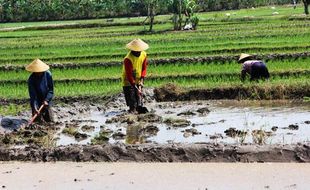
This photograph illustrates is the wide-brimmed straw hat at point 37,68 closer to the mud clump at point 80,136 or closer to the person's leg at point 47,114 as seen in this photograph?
the person's leg at point 47,114

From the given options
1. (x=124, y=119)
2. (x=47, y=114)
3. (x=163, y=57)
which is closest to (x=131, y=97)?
(x=124, y=119)

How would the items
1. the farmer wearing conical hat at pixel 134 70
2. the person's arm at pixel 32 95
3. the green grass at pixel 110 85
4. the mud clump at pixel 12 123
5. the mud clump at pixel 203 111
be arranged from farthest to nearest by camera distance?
the green grass at pixel 110 85, the farmer wearing conical hat at pixel 134 70, the mud clump at pixel 203 111, the person's arm at pixel 32 95, the mud clump at pixel 12 123

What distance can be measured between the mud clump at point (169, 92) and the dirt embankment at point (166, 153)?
460 centimetres

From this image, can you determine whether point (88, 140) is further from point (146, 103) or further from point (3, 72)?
point (3, 72)

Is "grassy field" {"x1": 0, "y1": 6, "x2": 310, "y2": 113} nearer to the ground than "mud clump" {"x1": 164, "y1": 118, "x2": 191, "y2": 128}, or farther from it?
nearer to the ground

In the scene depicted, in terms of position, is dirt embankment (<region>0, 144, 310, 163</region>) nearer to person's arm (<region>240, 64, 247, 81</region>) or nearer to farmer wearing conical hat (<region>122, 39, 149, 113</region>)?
farmer wearing conical hat (<region>122, 39, 149, 113</region>)

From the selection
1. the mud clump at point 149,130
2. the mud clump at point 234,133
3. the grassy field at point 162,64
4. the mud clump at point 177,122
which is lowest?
the grassy field at point 162,64

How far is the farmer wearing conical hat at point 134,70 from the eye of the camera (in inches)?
378

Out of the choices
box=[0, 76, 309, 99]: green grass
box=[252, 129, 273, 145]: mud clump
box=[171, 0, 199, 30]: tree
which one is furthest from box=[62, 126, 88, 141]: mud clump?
box=[171, 0, 199, 30]: tree

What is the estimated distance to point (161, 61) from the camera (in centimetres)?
1512

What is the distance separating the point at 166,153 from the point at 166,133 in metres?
1.69

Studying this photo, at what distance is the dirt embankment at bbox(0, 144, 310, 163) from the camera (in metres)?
5.95

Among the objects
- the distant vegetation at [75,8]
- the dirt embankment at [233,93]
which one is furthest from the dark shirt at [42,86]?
the distant vegetation at [75,8]
